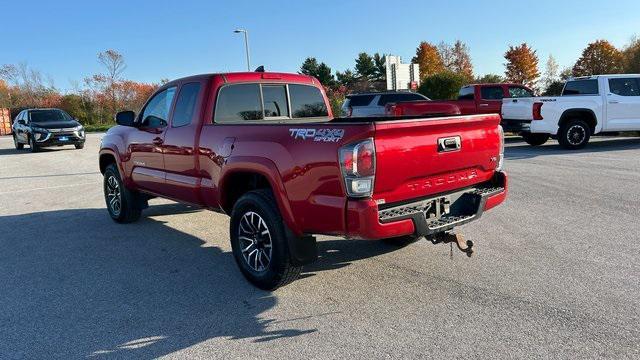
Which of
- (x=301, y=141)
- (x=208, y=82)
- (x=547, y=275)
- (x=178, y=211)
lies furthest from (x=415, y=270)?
(x=178, y=211)

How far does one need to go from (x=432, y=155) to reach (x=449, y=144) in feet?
0.77

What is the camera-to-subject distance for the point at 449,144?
151 inches

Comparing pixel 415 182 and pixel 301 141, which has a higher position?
pixel 301 141

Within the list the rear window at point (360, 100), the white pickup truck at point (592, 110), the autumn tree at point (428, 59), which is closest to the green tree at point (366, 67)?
the autumn tree at point (428, 59)

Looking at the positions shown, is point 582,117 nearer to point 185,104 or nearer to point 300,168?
point 185,104

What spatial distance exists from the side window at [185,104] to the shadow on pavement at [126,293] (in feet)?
4.86

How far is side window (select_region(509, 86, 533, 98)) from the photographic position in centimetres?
1745

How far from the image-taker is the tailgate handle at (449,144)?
148 inches

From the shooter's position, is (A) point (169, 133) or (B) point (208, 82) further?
(A) point (169, 133)

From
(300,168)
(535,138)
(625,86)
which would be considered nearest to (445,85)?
(535,138)

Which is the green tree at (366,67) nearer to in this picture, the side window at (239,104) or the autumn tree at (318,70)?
the autumn tree at (318,70)

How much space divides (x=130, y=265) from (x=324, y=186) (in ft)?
8.94

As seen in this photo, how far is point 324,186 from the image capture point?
3486 mm

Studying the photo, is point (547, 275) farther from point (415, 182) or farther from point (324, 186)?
point (324, 186)
